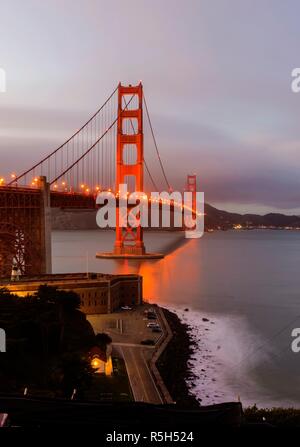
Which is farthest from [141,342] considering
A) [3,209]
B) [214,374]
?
[3,209]

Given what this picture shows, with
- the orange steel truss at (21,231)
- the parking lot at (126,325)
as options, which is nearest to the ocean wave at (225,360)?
the parking lot at (126,325)

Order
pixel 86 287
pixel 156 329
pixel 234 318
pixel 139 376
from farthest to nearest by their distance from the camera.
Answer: pixel 234 318 → pixel 86 287 → pixel 156 329 → pixel 139 376

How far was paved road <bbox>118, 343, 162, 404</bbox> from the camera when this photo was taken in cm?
802

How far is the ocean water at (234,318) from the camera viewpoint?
1088 cm

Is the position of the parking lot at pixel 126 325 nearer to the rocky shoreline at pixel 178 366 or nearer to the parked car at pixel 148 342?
the parked car at pixel 148 342

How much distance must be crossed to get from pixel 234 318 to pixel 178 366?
8.16 meters

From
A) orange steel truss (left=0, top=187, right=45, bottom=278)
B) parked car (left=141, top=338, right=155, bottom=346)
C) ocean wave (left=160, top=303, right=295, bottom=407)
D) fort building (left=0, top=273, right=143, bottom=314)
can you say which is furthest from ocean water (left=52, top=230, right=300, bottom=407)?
orange steel truss (left=0, top=187, right=45, bottom=278)

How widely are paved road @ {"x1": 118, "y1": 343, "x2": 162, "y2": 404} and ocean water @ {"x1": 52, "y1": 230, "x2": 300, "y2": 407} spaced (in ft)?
4.20

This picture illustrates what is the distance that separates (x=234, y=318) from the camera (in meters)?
18.6

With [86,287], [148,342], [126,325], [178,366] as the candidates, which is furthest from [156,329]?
[86,287]

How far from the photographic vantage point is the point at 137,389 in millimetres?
8375

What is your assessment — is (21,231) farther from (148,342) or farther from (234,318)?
(234,318)

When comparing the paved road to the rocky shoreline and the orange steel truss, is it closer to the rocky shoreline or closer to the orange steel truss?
the rocky shoreline
